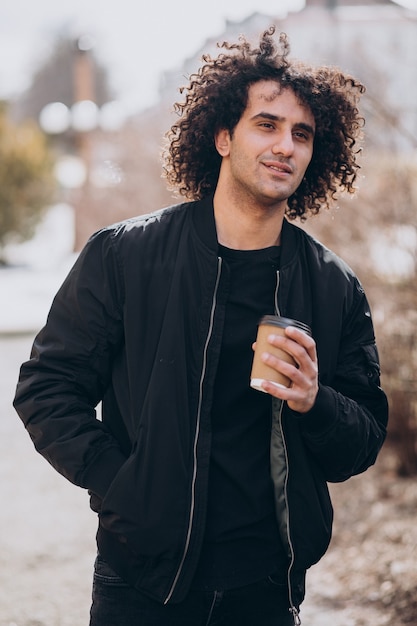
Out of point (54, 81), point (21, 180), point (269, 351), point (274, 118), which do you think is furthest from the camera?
point (54, 81)

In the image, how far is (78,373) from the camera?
2471 millimetres

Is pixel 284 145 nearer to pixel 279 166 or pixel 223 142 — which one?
pixel 279 166

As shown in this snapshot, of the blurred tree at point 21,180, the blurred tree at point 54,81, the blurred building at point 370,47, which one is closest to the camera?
the blurred building at point 370,47

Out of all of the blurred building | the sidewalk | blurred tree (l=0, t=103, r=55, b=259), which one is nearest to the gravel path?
the blurred building

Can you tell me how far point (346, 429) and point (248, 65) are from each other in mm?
1155

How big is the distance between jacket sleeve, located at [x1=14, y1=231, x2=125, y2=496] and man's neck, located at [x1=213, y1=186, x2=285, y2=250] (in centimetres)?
34

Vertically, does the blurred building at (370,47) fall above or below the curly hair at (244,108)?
above

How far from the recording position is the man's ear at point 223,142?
111 inches

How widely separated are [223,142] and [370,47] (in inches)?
185

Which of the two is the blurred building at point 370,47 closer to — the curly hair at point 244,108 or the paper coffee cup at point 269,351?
the curly hair at point 244,108

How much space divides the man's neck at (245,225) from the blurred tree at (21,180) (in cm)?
2444

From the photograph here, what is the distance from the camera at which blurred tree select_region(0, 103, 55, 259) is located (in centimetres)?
2633

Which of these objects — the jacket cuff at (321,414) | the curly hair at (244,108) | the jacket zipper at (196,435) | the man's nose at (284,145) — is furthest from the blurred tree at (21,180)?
the jacket cuff at (321,414)

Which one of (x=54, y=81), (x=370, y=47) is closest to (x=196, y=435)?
(x=370, y=47)
